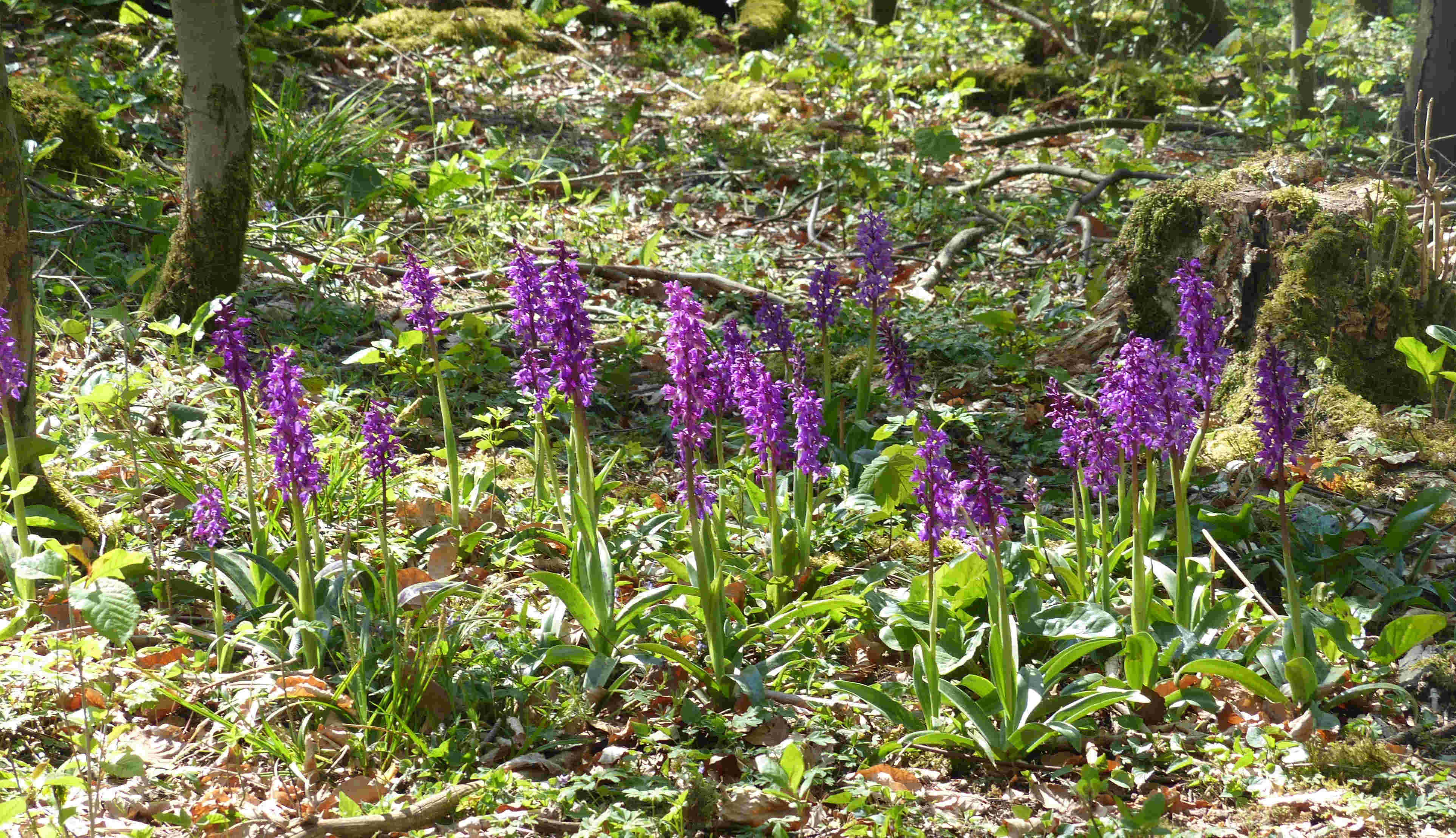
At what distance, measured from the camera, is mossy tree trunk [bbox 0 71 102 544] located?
10.6 feet

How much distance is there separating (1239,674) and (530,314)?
2.05 meters

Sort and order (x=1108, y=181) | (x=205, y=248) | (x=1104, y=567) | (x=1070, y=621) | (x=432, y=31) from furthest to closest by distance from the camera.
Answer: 1. (x=432, y=31)
2. (x=1108, y=181)
3. (x=205, y=248)
4. (x=1104, y=567)
5. (x=1070, y=621)

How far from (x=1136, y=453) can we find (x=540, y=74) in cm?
805

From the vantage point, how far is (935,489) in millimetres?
2516

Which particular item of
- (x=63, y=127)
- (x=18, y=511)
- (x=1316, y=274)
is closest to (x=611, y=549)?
(x=18, y=511)

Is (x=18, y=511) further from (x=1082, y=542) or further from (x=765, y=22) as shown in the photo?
(x=765, y=22)

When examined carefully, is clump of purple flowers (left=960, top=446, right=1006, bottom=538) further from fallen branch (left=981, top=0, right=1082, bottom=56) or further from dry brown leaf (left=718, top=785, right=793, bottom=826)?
fallen branch (left=981, top=0, right=1082, bottom=56)

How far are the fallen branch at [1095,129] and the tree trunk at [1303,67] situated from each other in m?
0.48

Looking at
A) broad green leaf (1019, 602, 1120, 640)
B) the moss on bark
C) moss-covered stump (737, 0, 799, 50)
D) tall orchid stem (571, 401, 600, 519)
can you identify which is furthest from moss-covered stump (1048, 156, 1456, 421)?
moss-covered stump (737, 0, 799, 50)

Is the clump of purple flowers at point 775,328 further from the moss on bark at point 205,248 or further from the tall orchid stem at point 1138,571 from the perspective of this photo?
the moss on bark at point 205,248

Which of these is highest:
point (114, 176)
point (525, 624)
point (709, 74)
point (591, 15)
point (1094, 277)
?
point (591, 15)

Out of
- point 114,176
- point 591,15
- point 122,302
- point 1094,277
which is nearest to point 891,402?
point 1094,277

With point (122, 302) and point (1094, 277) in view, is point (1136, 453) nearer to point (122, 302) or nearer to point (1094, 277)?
point (1094, 277)

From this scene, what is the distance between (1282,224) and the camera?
4344 millimetres
